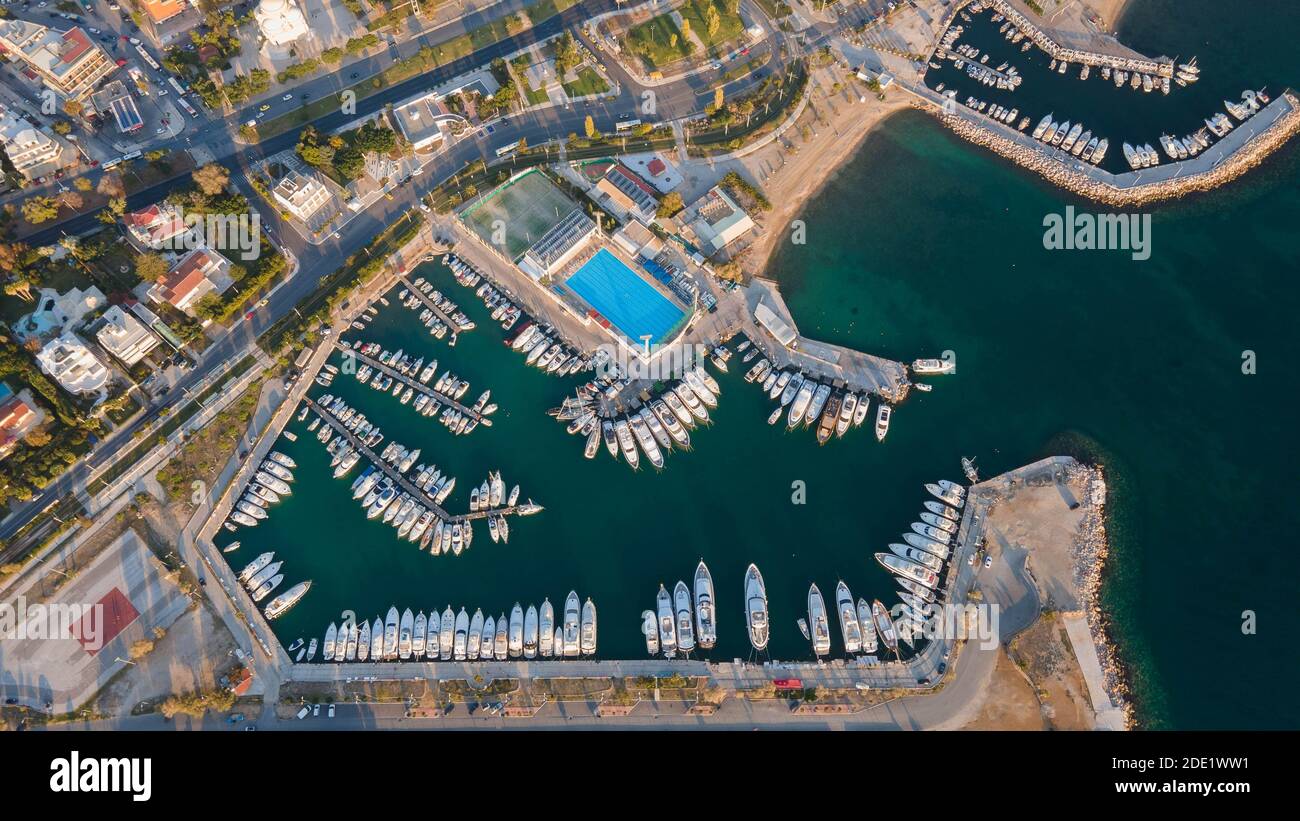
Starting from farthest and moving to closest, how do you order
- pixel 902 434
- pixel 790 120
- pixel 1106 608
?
1. pixel 790 120
2. pixel 902 434
3. pixel 1106 608

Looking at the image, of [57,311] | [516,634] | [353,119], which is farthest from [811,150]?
[57,311]

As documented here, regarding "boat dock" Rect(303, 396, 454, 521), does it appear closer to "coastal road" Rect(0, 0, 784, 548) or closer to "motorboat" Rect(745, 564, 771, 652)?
"coastal road" Rect(0, 0, 784, 548)

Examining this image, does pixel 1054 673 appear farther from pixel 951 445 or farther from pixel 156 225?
pixel 156 225

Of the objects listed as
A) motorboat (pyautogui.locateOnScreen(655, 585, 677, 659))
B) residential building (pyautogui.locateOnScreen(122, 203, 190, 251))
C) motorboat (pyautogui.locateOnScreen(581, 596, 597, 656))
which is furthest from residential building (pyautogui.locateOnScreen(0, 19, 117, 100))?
motorboat (pyautogui.locateOnScreen(655, 585, 677, 659))

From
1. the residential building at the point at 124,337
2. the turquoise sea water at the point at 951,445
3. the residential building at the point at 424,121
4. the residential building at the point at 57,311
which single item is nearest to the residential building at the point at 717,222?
the turquoise sea water at the point at 951,445

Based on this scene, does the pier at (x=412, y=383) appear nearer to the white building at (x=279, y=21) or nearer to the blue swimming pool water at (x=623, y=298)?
the blue swimming pool water at (x=623, y=298)
